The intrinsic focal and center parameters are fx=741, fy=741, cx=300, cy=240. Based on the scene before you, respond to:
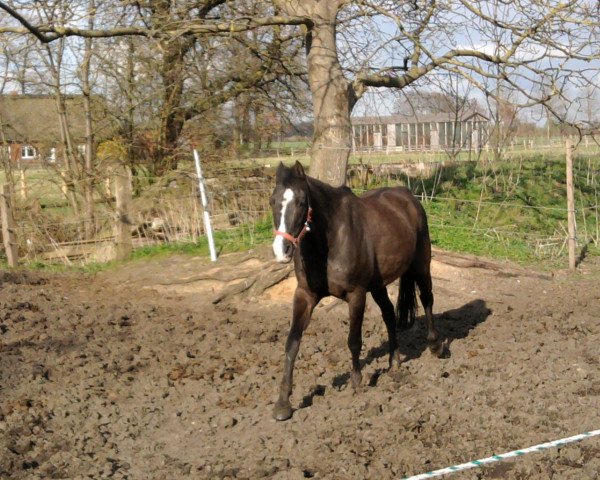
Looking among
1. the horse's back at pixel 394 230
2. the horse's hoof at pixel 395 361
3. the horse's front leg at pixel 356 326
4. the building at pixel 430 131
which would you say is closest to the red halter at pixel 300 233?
the horse's front leg at pixel 356 326

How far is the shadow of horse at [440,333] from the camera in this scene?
275 inches

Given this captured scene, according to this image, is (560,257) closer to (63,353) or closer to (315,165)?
(315,165)

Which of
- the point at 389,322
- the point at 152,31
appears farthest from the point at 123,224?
the point at 389,322

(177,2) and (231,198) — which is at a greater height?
(177,2)

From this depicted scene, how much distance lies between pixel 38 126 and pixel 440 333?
38.6 ft

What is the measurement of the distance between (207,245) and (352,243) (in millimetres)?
6600

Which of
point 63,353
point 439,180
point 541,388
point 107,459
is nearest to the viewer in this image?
point 107,459

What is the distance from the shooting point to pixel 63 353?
285 inches

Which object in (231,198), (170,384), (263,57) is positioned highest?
(263,57)

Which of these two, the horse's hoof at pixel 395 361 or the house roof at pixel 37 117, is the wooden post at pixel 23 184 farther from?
the horse's hoof at pixel 395 361

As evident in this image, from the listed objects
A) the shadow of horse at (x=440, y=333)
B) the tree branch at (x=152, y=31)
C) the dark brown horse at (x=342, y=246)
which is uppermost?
the tree branch at (x=152, y=31)

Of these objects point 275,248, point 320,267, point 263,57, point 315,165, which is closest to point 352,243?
point 320,267

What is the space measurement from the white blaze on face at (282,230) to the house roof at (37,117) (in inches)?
447

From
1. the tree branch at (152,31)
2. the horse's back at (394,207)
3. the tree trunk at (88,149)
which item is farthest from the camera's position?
the tree trunk at (88,149)
